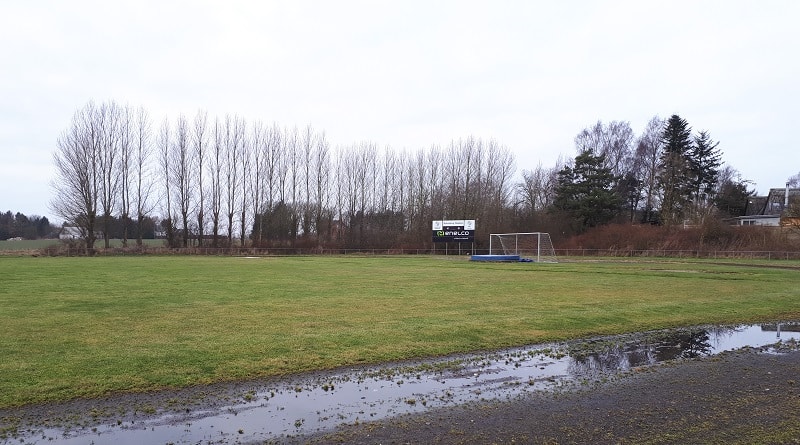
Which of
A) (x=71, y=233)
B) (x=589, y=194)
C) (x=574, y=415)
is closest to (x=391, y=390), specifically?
(x=574, y=415)

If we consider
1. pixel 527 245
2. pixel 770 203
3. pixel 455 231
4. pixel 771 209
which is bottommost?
pixel 527 245

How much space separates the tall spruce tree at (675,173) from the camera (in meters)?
65.8

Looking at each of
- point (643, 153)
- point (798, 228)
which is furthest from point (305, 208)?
point (798, 228)

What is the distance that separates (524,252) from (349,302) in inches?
1606

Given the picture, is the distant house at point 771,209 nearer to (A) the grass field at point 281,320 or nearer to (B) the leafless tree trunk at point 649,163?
(B) the leafless tree trunk at point 649,163

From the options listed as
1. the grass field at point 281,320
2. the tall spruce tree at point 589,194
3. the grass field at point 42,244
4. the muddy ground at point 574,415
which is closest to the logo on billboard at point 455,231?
the tall spruce tree at point 589,194

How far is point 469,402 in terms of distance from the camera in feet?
22.4

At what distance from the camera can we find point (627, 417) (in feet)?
20.1

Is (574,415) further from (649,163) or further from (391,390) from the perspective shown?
(649,163)

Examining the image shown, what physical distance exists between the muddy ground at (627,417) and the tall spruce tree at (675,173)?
61.3 m

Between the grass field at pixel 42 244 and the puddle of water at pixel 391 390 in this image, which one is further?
the grass field at pixel 42 244

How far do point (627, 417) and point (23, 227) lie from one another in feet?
469

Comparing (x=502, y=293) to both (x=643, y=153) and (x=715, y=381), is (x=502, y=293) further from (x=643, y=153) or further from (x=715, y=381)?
(x=643, y=153)

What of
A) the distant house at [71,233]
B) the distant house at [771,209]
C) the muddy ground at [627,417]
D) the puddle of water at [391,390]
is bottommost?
the puddle of water at [391,390]
